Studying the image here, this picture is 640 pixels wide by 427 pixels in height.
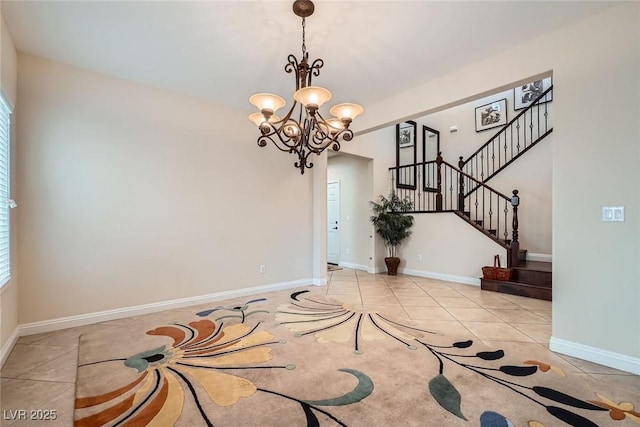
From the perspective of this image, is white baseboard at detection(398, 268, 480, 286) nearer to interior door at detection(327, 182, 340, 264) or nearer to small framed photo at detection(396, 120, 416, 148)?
interior door at detection(327, 182, 340, 264)

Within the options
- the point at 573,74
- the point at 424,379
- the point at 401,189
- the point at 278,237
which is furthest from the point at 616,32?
the point at 401,189

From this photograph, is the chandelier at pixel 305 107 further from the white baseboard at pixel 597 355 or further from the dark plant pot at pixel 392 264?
the dark plant pot at pixel 392 264

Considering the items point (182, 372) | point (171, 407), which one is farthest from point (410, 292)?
point (171, 407)

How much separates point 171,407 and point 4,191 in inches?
98.2

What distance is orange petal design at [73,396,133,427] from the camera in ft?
4.99

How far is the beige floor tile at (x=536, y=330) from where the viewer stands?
8.71 feet

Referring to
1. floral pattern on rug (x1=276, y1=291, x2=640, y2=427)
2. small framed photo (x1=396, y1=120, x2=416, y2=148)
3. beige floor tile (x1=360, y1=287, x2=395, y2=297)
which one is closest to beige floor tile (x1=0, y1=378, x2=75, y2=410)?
floral pattern on rug (x1=276, y1=291, x2=640, y2=427)

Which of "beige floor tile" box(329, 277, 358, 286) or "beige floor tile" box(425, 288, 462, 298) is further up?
"beige floor tile" box(425, 288, 462, 298)

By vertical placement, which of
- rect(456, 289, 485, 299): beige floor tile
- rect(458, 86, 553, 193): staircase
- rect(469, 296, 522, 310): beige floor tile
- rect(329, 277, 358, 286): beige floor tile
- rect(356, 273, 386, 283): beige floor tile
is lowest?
rect(356, 273, 386, 283): beige floor tile

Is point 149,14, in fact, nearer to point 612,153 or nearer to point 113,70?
point 113,70

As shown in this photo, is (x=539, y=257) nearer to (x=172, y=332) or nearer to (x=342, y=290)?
(x=342, y=290)

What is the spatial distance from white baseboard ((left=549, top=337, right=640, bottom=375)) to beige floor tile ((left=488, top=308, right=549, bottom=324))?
793mm

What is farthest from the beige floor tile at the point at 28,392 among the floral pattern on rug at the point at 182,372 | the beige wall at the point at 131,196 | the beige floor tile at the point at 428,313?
the beige floor tile at the point at 428,313

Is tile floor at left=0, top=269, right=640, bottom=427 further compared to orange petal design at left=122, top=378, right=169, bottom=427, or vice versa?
tile floor at left=0, top=269, right=640, bottom=427
